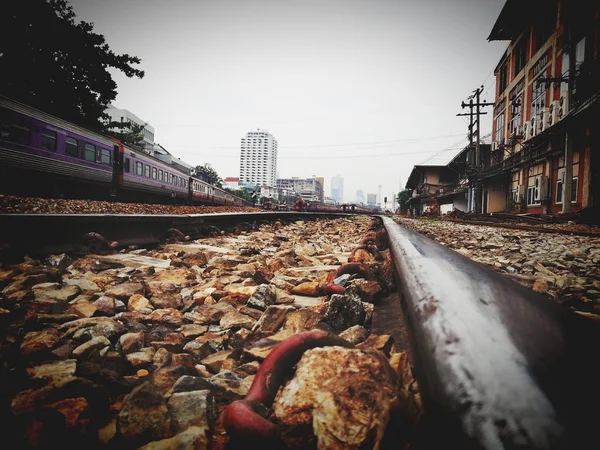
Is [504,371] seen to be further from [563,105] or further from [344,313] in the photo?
[563,105]

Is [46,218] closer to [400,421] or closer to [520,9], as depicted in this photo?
[400,421]

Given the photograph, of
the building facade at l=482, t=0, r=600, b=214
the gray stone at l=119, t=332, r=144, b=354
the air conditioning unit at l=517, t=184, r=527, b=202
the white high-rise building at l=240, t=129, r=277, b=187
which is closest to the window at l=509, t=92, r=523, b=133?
the building facade at l=482, t=0, r=600, b=214

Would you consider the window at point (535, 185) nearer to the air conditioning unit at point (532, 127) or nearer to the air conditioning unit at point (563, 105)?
the air conditioning unit at point (532, 127)

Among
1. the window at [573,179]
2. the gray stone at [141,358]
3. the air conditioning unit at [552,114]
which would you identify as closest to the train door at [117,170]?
the gray stone at [141,358]

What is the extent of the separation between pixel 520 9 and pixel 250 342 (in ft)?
96.1

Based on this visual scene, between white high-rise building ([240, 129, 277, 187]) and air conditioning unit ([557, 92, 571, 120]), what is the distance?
169 metres

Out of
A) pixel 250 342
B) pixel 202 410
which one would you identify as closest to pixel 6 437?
pixel 202 410

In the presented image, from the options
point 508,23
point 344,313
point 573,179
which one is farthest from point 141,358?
point 508,23

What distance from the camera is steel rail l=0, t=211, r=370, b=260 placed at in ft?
8.79

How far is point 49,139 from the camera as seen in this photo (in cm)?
991

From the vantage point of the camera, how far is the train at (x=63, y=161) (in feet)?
28.7

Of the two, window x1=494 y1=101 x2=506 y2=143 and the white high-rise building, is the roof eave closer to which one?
window x1=494 y1=101 x2=506 y2=143

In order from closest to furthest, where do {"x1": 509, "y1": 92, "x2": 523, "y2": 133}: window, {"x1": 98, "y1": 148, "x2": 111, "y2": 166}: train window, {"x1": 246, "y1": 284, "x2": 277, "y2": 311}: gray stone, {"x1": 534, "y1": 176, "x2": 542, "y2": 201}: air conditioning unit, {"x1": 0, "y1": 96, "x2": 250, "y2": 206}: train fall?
{"x1": 246, "y1": 284, "x2": 277, "y2": 311}: gray stone
{"x1": 0, "y1": 96, "x2": 250, "y2": 206}: train
{"x1": 98, "y1": 148, "x2": 111, "y2": 166}: train window
{"x1": 534, "y1": 176, "x2": 542, "y2": 201}: air conditioning unit
{"x1": 509, "y1": 92, "x2": 523, "y2": 133}: window

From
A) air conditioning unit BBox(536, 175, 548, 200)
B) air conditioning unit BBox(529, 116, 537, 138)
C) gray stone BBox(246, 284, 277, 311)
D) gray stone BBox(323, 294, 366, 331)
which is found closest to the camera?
gray stone BBox(323, 294, 366, 331)
